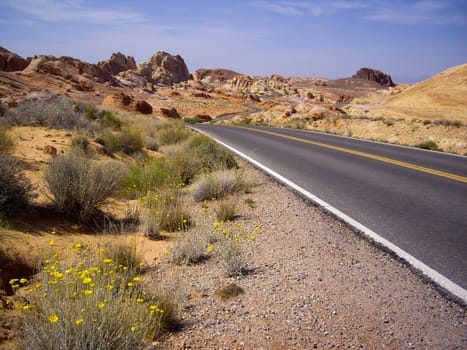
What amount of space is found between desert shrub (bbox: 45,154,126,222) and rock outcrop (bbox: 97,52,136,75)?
93434mm

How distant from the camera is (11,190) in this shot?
17.8 feet

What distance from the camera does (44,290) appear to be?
303 cm

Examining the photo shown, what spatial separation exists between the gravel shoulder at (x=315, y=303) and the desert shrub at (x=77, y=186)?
222cm

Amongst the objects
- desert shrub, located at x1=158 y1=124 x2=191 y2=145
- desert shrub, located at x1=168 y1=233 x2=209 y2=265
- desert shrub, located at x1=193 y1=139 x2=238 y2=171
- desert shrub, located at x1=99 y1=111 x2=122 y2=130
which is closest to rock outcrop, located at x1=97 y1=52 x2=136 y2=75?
desert shrub, located at x1=99 y1=111 x2=122 y2=130

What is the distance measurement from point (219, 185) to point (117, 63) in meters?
103

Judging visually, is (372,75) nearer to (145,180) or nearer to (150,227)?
(145,180)

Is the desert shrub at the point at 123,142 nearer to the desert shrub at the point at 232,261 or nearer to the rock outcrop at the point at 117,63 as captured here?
the desert shrub at the point at 232,261

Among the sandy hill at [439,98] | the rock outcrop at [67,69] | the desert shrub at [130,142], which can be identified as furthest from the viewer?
the rock outcrop at [67,69]

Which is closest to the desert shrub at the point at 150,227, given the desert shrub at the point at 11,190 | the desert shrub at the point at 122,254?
the desert shrub at the point at 122,254

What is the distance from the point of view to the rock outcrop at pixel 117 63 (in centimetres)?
9758

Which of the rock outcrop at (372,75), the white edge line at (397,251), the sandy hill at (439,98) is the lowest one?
the white edge line at (397,251)

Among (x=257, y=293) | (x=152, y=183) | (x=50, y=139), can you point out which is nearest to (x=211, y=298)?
(x=257, y=293)

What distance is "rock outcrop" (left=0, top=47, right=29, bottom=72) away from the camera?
52.8 metres

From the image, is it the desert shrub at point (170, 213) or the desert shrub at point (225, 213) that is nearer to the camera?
the desert shrub at point (170, 213)
